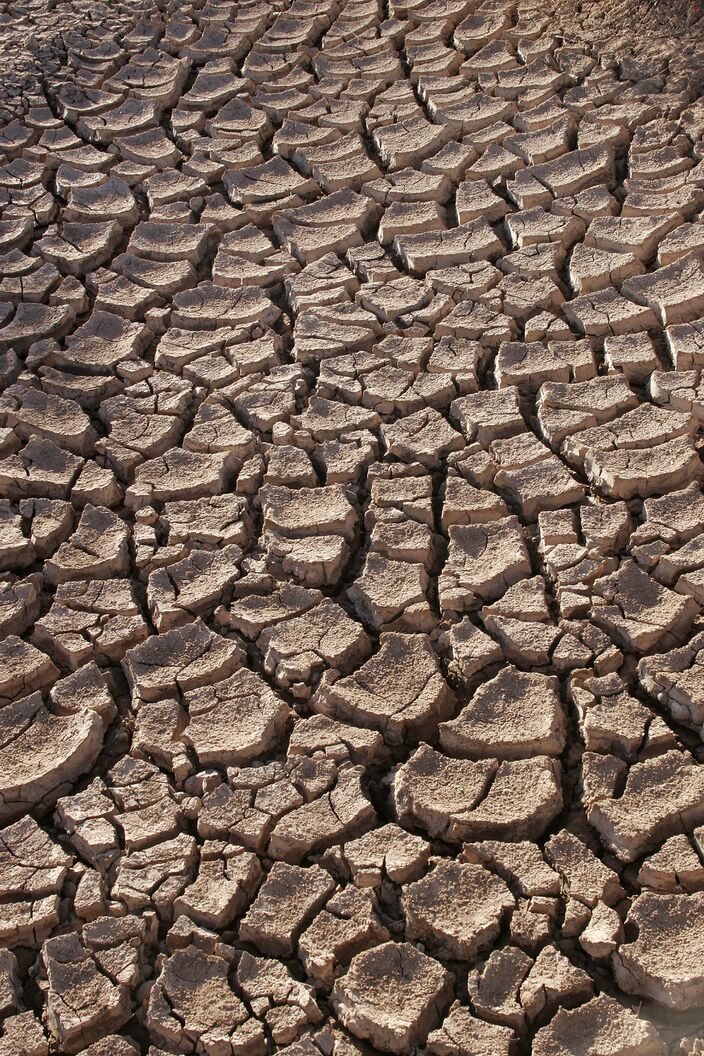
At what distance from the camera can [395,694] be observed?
209cm

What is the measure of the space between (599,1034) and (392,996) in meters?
0.30

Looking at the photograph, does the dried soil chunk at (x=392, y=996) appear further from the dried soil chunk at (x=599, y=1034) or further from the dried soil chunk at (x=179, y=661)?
the dried soil chunk at (x=179, y=661)

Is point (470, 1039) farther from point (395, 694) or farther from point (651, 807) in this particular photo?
point (395, 694)

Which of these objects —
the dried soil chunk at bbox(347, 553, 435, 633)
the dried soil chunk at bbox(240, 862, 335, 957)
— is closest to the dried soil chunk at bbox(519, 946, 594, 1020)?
the dried soil chunk at bbox(240, 862, 335, 957)

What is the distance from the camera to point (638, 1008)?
1667mm

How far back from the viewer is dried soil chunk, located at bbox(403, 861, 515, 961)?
176cm

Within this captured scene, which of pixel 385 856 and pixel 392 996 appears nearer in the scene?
pixel 392 996

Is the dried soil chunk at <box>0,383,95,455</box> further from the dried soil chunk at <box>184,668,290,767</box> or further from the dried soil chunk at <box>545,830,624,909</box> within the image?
the dried soil chunk at <box>545,830,624,909</box>

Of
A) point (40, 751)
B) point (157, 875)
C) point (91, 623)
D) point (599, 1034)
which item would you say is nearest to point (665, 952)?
point (599, 1034)

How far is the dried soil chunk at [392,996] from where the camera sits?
1.68m

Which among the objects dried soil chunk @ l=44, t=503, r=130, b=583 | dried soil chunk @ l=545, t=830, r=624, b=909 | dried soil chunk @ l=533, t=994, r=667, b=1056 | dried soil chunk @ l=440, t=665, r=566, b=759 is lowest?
dried soil chunk @ l=533, t=994, r=667, b=1056

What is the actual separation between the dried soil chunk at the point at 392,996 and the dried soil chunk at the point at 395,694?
1.34ft

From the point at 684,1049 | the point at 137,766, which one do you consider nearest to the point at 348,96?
the point at 137,766

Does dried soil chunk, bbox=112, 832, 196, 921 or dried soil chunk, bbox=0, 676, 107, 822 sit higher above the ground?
dried soil chunk, bbox=0, 676, 107, 822
